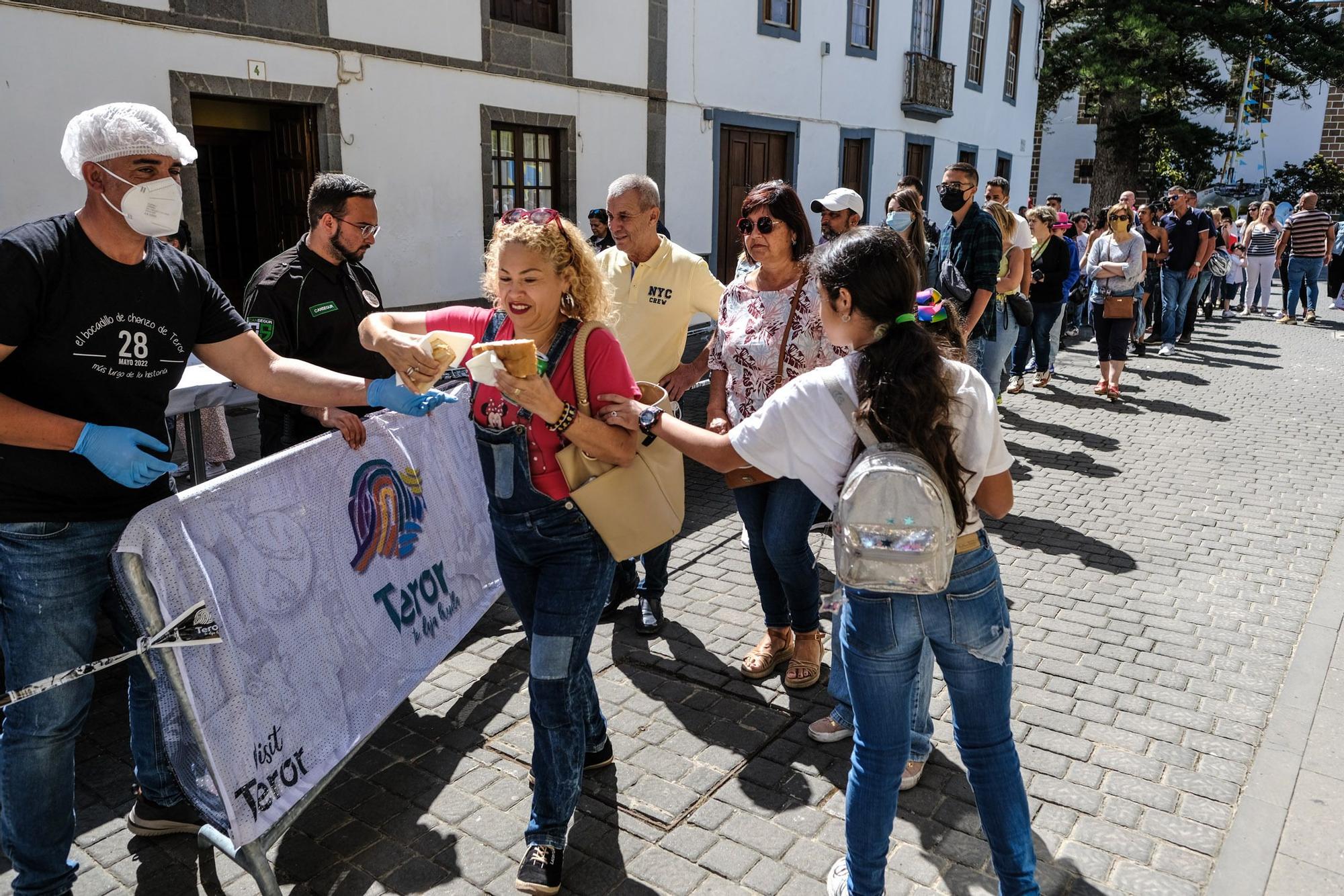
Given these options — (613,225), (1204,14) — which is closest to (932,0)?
(1204,14)

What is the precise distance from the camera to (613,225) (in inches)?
178

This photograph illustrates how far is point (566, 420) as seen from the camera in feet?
8.66

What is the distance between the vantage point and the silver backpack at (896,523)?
2.25m

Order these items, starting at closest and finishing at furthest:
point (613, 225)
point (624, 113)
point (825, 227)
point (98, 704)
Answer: point (98, 704)
point (613, 225)
point (825, 227)
point (624, 113)

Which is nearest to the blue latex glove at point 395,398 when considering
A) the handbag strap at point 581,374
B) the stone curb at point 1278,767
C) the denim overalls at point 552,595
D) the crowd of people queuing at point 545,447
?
the crowd of people queuing at point 545,447

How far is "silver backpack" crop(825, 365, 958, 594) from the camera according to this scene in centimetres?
225

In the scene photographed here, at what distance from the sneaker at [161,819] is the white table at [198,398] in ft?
6.16

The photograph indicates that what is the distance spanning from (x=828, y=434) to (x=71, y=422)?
1.93 m

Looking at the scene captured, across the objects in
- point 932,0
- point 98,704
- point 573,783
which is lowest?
point 98,704

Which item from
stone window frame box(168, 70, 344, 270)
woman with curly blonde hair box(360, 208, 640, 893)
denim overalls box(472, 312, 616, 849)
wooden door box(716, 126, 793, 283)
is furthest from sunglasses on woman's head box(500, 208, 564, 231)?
wooden door box(716, 126, 793, 283)

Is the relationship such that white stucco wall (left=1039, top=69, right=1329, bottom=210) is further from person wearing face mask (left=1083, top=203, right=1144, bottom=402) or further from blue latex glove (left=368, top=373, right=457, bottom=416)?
blue latex glove (left=368, top=373, right=457, bottom=416)

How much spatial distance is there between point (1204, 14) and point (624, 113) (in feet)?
70.8

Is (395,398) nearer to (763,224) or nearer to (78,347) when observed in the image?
(78,347)

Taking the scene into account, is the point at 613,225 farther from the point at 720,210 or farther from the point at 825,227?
the point at 720,210
